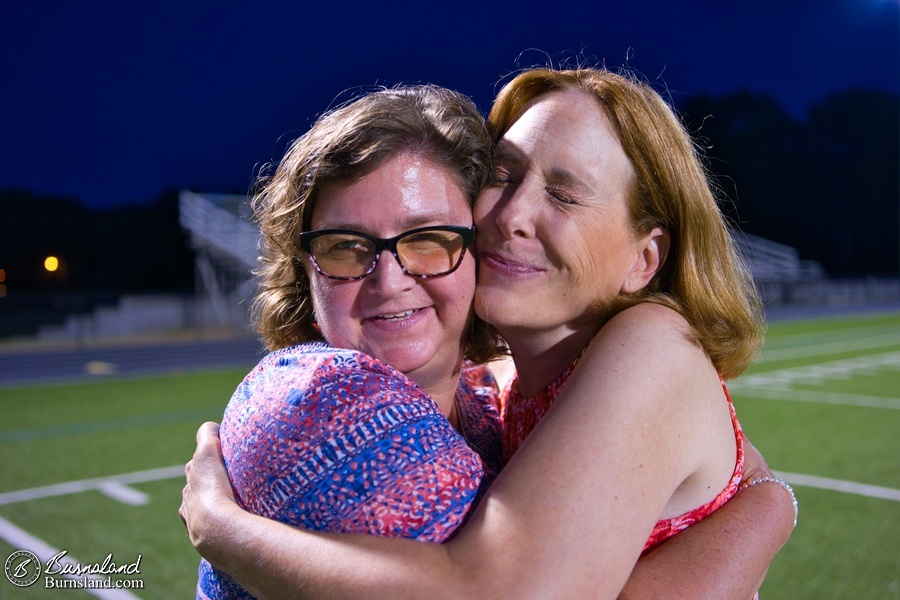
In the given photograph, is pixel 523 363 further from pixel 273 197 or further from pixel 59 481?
pixel 59 481

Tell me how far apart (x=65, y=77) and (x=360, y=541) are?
3928 centimetres

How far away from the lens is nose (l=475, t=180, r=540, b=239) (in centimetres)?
182

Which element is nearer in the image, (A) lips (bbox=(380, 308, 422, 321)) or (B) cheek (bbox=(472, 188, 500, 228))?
(A) lips (bbox=(380, 308, 422, 321))

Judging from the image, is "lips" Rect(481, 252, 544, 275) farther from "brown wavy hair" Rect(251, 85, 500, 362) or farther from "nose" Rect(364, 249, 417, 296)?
"nose" Rect(364, 249, 417, 296)

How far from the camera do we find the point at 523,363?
207cm

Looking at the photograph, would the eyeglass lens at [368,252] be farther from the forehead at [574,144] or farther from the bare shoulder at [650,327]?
the bare shoulder at [650,327]

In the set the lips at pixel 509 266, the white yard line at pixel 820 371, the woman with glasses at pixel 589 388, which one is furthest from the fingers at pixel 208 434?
the white yard line at pixel 820 371

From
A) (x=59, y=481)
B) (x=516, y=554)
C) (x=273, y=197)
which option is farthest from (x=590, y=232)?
(x=59, y=481)

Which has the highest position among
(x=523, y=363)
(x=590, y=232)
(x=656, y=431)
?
(x=590, y=232)

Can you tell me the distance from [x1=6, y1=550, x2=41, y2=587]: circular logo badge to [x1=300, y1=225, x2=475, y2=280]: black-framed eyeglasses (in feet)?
14.0

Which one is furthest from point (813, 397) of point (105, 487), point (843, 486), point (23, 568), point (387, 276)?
point (387, 276)

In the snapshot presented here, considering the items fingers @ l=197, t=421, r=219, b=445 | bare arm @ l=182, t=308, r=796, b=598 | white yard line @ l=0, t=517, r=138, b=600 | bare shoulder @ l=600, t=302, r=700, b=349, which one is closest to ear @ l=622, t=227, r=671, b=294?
bare shoulder @ l=600, t=302, r=700, b=349

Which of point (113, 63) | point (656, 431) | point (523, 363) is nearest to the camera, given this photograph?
point (656, 431)

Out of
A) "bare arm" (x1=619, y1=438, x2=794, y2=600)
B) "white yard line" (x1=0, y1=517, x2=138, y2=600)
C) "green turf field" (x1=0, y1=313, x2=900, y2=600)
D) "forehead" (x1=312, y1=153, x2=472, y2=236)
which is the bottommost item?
"green turf field" (x1=0, y1=313, x2=900, y2=600)
